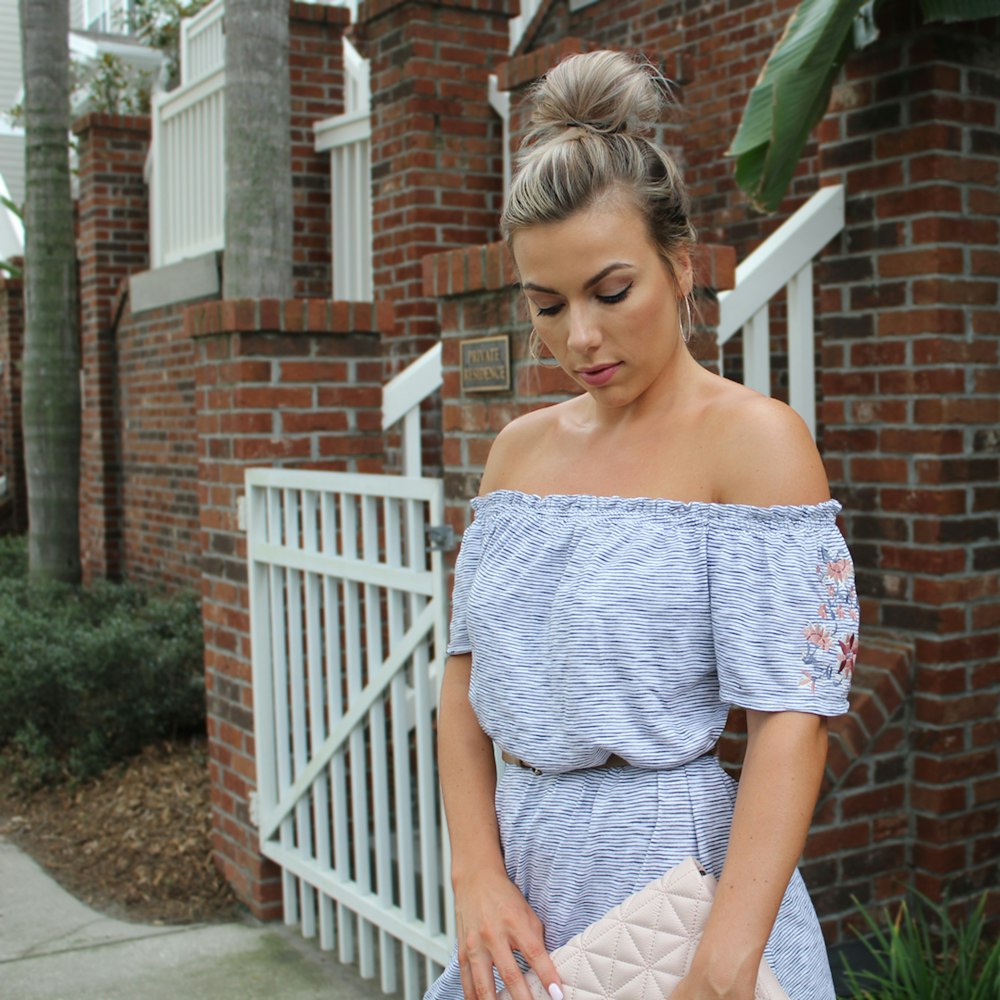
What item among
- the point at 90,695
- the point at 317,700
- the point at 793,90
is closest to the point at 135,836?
the point at 90,695

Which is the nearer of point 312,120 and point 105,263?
point 312,120

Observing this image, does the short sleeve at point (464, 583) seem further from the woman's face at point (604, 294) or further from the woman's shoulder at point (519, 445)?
the woman's face at point (604, 294)

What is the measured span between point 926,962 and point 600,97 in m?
2.68

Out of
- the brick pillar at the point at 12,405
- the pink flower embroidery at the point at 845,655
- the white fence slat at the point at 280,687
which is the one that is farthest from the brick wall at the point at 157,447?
the pink flower embroidery at the point at 845,655

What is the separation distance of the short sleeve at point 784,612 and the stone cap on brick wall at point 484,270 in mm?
1704

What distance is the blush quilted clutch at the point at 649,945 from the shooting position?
1.58 m

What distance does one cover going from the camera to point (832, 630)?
62.3 inches

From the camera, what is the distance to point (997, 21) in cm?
383

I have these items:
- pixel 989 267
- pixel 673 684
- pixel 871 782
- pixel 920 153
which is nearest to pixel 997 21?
pixel 920 153

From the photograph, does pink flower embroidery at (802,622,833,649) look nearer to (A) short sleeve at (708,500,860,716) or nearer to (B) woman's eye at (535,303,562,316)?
(A) short sleeve at (708,500,860,716)

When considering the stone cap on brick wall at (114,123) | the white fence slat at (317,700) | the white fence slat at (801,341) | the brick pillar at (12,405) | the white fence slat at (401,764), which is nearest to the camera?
the white fence slat at (401,764)

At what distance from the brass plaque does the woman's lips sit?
67.2 inches

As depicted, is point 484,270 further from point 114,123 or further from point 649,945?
point 114,123

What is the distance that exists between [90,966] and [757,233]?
175 inches
